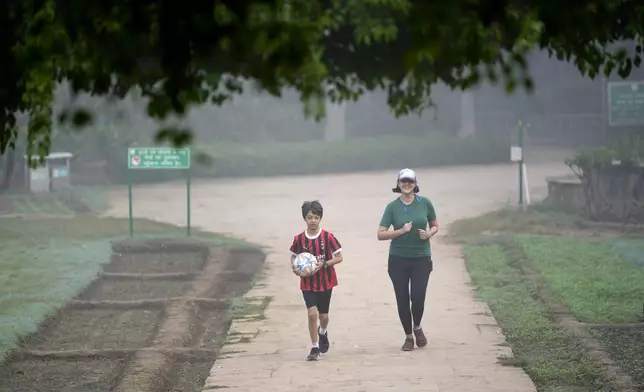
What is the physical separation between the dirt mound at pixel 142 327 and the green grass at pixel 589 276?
12.6ft

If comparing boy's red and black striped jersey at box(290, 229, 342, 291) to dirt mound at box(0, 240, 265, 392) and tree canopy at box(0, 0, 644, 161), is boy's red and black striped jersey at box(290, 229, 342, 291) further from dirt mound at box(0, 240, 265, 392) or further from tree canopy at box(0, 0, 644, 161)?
tree canopy at box(0, 0, 644, 161)

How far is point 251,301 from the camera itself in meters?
14.3

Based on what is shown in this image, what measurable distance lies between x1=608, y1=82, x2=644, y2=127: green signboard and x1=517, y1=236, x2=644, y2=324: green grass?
580cm

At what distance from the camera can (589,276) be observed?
1564 cm

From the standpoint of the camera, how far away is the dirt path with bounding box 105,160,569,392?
986 cm

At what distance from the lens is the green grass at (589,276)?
13.1m

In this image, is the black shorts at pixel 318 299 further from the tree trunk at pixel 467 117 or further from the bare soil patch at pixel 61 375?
the tree trunk at pixel 467 117

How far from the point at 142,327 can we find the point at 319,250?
3589mm

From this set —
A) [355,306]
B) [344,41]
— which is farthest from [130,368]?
[344,41]

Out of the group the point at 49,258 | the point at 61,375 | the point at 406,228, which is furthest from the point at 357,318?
the point at 49,258

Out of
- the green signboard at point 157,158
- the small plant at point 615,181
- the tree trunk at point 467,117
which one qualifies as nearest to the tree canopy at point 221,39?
the green signboard at point 157,158

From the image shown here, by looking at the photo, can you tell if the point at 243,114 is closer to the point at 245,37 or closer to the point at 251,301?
the point at 251,301

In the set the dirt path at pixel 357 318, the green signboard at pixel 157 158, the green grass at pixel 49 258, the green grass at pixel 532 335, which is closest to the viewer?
the green grass at pixel 532 335

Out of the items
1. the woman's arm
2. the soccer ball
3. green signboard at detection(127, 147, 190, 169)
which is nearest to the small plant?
green signboard at detection(127, 147, 190, 169)
